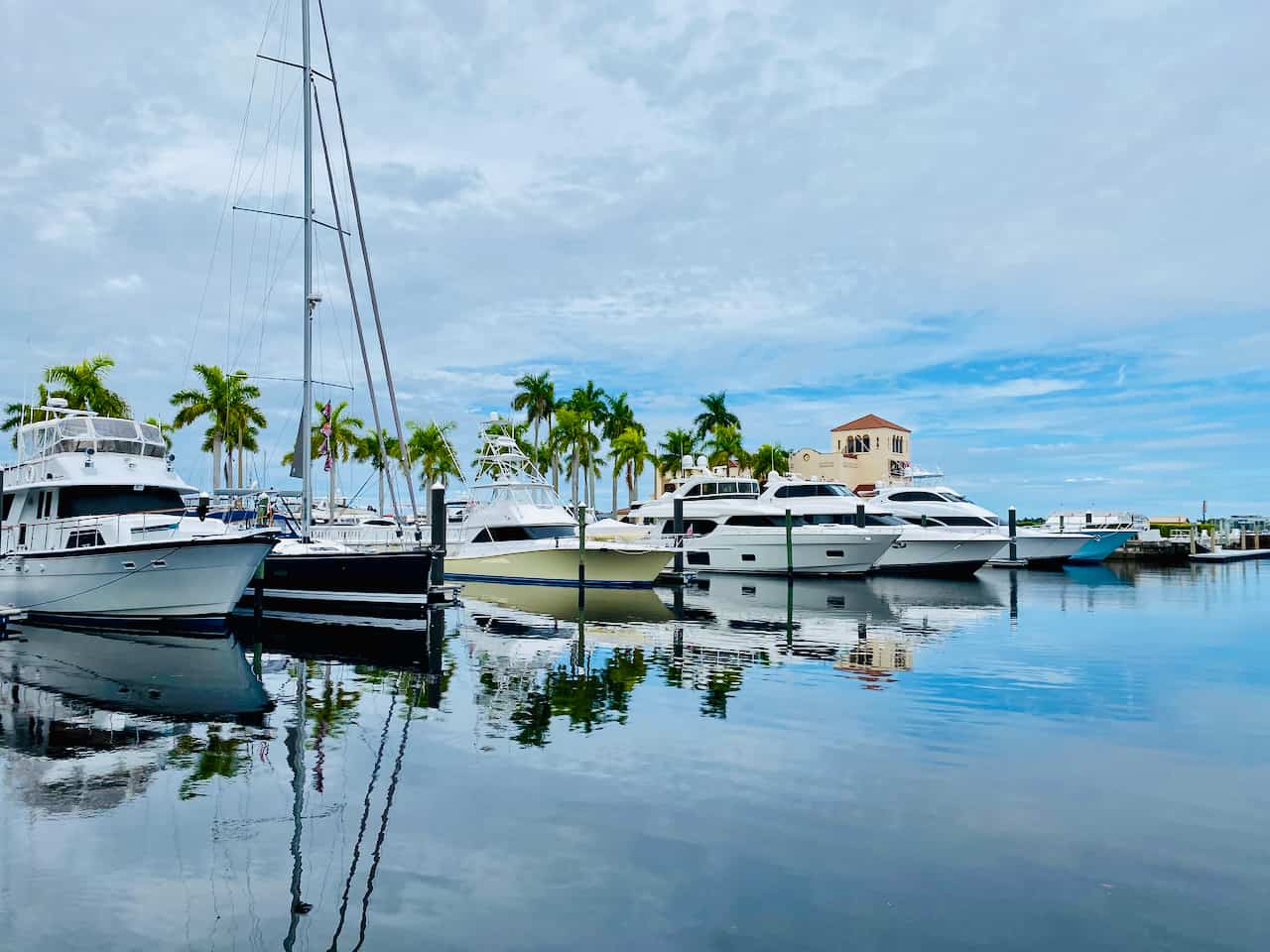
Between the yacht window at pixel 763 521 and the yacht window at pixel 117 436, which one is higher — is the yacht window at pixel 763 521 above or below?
below

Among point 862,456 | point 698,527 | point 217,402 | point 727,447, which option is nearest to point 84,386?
point 217,402

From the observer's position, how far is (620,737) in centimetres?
1151

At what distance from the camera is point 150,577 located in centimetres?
2145

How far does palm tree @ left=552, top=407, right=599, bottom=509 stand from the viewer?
230ft

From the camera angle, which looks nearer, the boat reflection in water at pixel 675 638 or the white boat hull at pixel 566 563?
the boat reflection in water at pixel 675 638

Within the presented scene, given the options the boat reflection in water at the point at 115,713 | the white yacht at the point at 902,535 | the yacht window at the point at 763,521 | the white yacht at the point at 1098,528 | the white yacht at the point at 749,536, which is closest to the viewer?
the boat reflection in water at the point at 115,713

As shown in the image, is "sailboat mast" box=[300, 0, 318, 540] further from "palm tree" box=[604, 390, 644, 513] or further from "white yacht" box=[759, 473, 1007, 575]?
"palm tree" box=[604, 390, 644, 513]

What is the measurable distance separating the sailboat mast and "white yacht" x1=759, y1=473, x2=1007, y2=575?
928 inches

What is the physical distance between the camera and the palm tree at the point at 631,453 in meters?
72.5

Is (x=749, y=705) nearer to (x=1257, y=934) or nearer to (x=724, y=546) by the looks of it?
(x=1257, y=934)

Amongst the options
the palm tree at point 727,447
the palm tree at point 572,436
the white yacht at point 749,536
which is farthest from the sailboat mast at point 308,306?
the palm tree at point 727,447

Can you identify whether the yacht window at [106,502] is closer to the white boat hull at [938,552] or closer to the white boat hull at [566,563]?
the white boat hull at [566,563]

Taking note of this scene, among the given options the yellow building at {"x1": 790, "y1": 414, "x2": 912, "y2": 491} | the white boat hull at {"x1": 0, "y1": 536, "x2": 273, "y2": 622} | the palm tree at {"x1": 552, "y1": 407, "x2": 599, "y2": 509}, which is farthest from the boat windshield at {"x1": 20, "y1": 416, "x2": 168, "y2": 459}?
the yellow building at {"x1": 790, "y1": 414, "x2": 912, "y2": 491}

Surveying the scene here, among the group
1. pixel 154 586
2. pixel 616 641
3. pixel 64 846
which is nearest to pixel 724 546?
pixel 616 641
